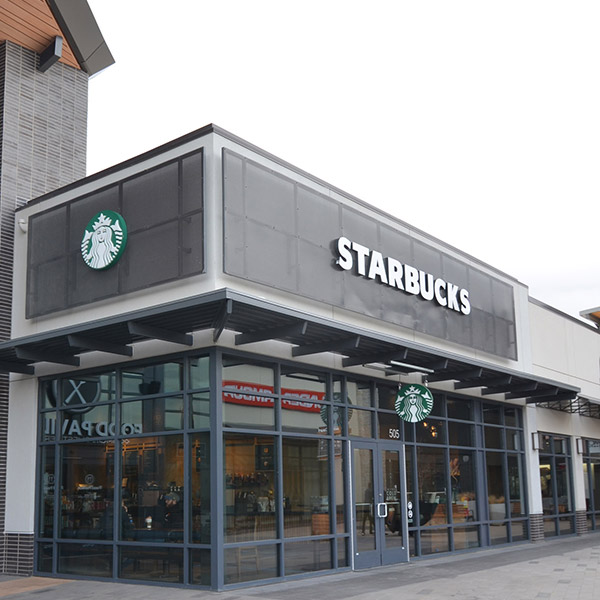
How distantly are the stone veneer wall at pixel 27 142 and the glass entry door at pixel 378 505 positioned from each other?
226 inches

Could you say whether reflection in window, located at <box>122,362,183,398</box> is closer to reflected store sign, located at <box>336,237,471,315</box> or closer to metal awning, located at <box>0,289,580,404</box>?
metal awning, located at <box>0,289,580,404</box>

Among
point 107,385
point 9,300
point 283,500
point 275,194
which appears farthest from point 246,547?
point 9,300

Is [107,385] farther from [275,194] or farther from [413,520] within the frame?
[413,520]

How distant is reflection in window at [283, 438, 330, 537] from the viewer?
12.8 meters

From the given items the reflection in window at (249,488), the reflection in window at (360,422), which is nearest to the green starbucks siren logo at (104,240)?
the reflection in window at (249,488)

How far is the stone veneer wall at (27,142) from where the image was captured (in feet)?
48.1

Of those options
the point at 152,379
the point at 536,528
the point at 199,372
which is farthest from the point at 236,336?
the point at 536,528

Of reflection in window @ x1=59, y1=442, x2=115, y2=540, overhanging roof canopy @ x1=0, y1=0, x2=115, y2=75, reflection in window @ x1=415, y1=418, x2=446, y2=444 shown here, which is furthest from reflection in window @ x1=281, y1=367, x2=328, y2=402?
overhanging roof canopy @ x1=0, y1=0, x2=115, y2=75

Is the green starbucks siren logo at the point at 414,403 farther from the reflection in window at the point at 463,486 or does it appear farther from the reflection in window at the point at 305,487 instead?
the reflection in window at the point at 463,486

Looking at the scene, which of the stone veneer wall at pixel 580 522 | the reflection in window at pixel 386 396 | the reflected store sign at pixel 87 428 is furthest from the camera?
the stone veneer wall at pixel 580 522

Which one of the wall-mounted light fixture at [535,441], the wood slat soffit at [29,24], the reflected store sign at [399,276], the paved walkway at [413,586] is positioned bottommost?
the paved walkway at [413,586]

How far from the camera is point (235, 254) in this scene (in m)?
11.8

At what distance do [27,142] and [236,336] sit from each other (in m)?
6.66

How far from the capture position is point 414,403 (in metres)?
15.1
